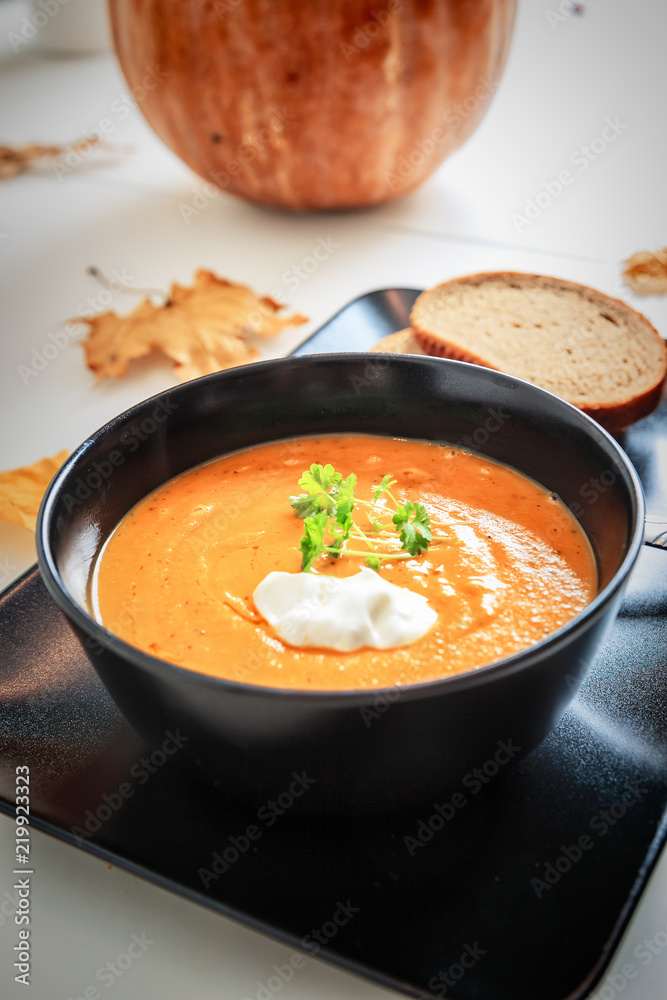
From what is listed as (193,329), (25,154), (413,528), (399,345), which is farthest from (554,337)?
(25,154)

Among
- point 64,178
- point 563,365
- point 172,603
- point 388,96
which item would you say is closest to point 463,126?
point 388,96

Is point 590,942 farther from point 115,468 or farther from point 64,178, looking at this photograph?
point 64,178

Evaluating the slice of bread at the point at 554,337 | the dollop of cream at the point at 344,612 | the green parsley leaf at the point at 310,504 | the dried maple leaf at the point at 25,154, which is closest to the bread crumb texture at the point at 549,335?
the slice of bread at the point at 554,337

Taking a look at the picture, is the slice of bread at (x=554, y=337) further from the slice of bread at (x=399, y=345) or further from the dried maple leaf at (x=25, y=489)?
the dried maple leaf at (x=25, y=489)

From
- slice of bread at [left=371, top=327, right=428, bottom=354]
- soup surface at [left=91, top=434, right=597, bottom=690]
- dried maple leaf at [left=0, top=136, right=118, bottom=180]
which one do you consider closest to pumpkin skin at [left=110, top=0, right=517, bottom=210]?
slice of bread at [left=371, top=327, right=428, bottom=354]

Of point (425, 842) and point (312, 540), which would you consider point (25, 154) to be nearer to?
point (312, 540)
